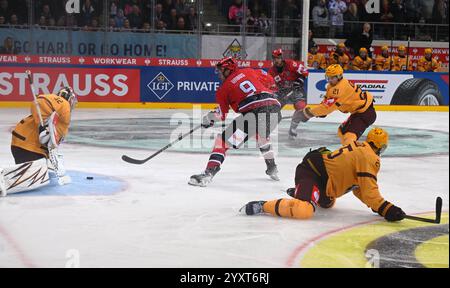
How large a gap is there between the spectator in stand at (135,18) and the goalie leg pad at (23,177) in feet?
27.9

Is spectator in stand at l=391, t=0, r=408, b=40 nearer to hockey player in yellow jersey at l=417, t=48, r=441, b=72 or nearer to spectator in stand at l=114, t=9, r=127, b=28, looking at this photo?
hockey player in yellow jersey at l=417, t=48, r=441, b=72

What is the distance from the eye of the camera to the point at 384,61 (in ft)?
50.5

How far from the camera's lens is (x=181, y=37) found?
1408 cm

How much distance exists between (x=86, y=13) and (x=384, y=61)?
19.9 feet

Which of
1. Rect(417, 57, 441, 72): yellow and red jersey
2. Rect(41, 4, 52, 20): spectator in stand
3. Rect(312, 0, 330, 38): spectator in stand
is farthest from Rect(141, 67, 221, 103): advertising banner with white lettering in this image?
Rect(417, 57, 441, 72): yellow and red jersey

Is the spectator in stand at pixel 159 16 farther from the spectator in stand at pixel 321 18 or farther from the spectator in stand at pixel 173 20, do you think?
the spectator in stand at pixel 321 18

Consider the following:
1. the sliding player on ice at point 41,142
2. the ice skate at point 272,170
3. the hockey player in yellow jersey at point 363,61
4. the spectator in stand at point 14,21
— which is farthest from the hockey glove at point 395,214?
Answer: the hockey player in yellow jersey at point 363,61

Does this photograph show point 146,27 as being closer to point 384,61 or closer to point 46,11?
point 46,11

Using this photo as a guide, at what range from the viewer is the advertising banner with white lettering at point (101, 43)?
13.4m

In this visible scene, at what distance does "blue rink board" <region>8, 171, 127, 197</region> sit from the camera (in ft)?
18.9

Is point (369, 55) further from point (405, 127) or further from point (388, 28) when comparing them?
point (405, 127)

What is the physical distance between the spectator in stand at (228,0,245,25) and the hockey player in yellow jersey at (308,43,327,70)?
5.70 ft
